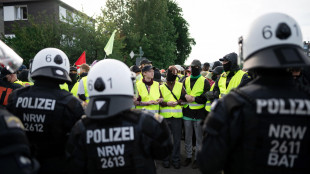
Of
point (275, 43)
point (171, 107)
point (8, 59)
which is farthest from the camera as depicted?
point (171, 107)

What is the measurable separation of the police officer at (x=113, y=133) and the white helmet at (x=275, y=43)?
955mm

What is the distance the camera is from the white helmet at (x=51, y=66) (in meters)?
2.86

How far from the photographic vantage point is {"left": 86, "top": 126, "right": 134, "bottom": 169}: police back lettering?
207 cm

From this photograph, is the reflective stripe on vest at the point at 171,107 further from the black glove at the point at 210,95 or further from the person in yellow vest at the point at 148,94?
the black glove at the point at 210,95

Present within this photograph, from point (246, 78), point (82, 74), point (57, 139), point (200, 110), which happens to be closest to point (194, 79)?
point (200, 110)

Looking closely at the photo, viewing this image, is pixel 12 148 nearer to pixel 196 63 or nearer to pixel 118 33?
pixel 196 63

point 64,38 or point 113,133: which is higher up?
point 64,38

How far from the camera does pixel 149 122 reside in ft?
7.09

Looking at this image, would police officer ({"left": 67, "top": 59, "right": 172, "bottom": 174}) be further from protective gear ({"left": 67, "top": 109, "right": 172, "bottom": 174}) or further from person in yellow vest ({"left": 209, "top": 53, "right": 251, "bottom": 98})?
person in yellow vest ({"left": 209, "top": 53, "right": 251, "bottom": 98})

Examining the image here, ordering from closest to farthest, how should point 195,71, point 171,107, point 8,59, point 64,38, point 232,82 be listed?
point 8,59
point 232,82
point 171,107
point 195,71
point 64,38

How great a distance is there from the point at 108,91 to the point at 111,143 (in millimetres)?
422

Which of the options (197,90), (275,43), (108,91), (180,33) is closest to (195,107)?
(197,90)

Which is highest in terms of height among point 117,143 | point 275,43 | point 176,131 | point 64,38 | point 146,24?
point 146,24

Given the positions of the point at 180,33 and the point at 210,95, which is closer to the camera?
the point at 210,95
